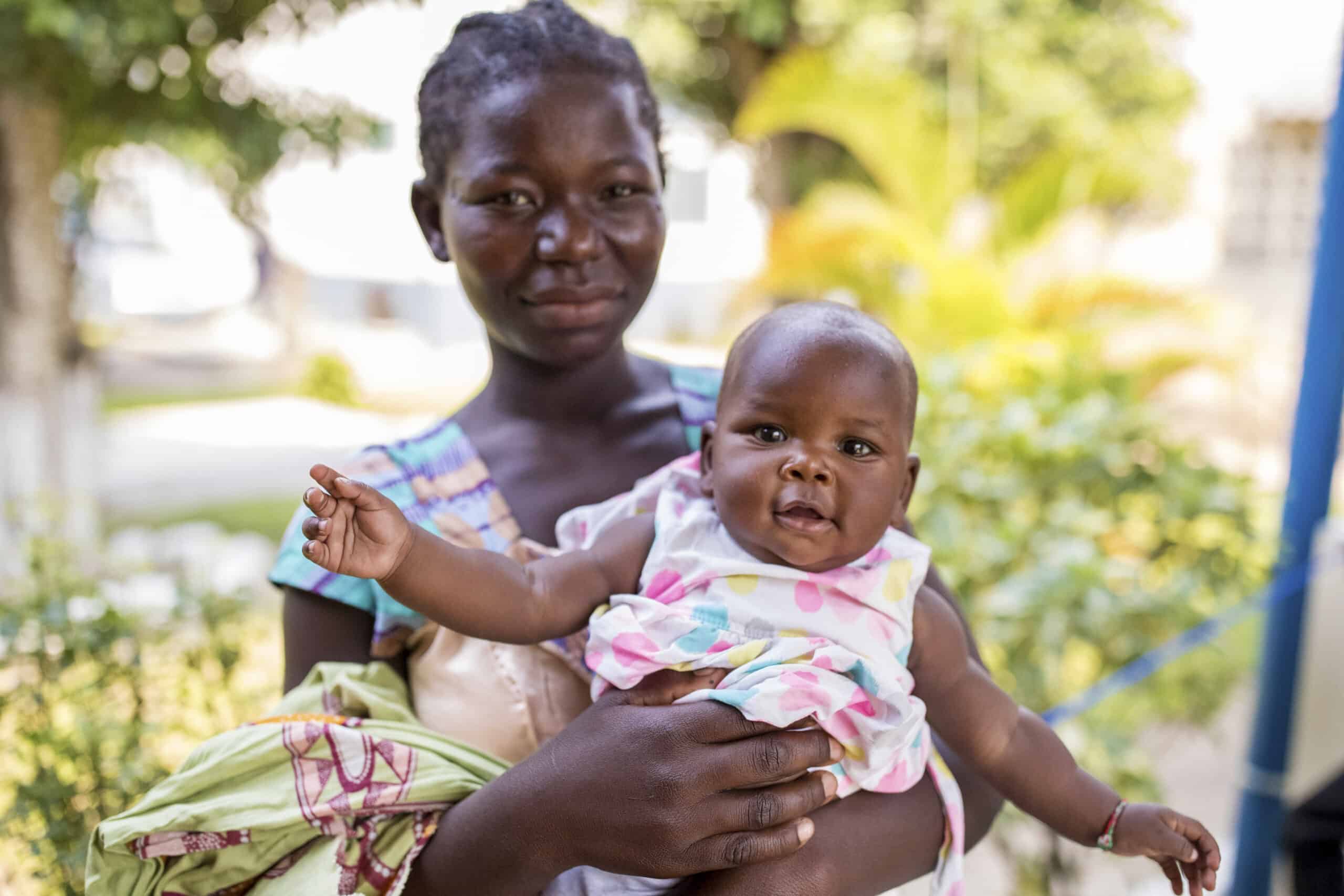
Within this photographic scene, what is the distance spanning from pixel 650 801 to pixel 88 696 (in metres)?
1.37

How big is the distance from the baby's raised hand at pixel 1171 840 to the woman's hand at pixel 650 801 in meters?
0.39

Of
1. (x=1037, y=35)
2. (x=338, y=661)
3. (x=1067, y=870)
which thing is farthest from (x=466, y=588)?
(x=1037, y=35)

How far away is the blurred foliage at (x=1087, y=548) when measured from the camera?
9.94 feet

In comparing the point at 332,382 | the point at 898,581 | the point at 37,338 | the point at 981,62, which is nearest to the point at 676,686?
the point at 898,581

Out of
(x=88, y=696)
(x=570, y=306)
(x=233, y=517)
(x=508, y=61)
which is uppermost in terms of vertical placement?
(x=508, y=61)

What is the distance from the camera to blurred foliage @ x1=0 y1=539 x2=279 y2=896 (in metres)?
1.89

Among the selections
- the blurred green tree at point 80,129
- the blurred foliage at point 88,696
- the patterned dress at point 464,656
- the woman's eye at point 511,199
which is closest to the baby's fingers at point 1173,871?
the patterned dress at point 464,656

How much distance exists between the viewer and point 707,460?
146 centimetres

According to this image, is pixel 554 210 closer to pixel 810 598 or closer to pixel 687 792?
pixel 810 598

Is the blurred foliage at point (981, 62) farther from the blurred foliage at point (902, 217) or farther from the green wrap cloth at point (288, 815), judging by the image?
the green wrap cloth at point (288, 815)

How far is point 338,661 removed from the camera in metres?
1.49

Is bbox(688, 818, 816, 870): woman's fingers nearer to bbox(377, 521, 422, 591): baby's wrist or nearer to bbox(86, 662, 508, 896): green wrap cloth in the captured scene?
bbox(86, 662, 508, 896): green wrap cloth

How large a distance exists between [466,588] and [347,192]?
6.17m

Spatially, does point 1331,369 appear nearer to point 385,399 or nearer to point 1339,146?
point 1339,146
